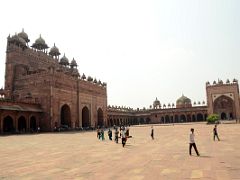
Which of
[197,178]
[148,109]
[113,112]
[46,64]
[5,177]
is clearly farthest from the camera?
[148,109]

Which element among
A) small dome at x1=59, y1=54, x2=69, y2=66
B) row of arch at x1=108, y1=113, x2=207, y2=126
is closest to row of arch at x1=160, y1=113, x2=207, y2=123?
row of arch at x1=108, y1=113, x2=207, y2=126

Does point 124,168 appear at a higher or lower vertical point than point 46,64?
lower

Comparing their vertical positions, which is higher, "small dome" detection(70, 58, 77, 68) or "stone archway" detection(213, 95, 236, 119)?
"small dome" detection(70, 58, 77, 68)

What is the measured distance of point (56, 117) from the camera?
37.0m

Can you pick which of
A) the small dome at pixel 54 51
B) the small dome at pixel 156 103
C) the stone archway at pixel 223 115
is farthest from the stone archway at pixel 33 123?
the small dome at pixel 156 103

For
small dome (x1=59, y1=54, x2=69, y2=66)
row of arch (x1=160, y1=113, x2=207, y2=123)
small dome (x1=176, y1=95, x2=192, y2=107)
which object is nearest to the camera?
small dome (x1=59, y1=54, x2=69, y2=66)

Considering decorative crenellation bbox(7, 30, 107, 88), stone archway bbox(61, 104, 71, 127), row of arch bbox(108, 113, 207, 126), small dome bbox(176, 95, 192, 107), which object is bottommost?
row of arch bbox(108, 113, 207, 126)

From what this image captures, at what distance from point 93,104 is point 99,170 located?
4127cm

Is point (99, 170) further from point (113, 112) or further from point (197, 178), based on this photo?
point (113, 112)

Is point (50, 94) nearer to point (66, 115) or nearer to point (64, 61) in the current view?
point (66, 115)

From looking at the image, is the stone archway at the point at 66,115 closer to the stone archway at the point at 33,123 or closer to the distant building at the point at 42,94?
the distant building at the point at 42,94

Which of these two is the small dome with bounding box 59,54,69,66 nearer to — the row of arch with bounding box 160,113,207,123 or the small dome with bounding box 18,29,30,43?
the small dome with bounding box 18,29,30,43

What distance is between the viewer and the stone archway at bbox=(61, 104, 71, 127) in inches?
1628

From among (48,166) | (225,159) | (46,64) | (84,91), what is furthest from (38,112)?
(225,159)
